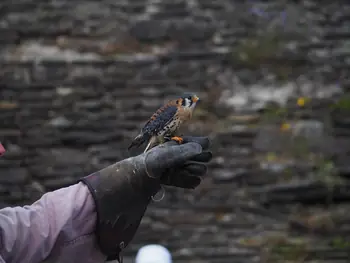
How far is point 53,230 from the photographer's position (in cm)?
189

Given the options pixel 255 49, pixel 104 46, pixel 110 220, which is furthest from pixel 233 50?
pixel 110 220

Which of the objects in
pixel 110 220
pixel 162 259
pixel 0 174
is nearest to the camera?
pixel 110 220

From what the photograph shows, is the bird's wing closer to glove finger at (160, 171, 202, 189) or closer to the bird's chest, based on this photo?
the bird's chest

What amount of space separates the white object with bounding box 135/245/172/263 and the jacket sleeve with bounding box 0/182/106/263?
57.9 inches

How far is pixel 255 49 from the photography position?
14.6ft

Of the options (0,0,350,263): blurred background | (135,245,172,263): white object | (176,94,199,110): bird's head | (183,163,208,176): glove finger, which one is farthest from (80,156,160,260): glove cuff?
(0,0,350,263): blurred background

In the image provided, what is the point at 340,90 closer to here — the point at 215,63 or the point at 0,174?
the point at 215,63

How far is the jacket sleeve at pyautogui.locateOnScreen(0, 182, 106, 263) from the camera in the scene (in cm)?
181

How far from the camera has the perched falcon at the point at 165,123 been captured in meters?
2.53

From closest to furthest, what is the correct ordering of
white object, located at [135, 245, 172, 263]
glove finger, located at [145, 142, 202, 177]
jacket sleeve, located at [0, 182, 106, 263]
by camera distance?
jacket sleeve, located at [0, 182, 106, 263]
glove finger, located at [145, 142, 202, 177]
white object, located at [135, 245, 172, 263]

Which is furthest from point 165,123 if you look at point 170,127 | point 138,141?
point 138,141

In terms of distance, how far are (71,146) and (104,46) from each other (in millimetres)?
876

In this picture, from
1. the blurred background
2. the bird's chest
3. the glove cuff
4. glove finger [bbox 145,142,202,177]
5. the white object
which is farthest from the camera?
the blurred background

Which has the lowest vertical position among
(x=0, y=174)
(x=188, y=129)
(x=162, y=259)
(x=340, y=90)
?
(x=162, y=259)
